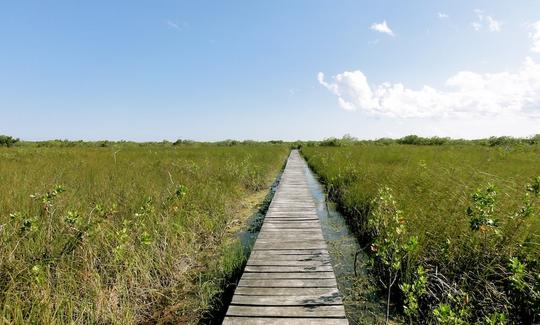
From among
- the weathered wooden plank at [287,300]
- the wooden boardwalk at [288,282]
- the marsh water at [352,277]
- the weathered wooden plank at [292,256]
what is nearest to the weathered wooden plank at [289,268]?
the wooden boardwalk at [288,282]

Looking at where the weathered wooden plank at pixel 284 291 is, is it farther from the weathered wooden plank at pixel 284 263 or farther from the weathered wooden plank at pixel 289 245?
the weathered wooden plank at pixel 289 245

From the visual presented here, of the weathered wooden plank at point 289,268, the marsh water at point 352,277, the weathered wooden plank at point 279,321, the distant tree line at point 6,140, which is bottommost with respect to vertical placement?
the marsh water at point 352,277

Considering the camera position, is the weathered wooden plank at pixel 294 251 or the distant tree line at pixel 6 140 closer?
the weathered wooden plank at pixel 294 251

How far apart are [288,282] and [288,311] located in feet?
1.80

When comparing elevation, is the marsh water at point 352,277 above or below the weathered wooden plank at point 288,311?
below

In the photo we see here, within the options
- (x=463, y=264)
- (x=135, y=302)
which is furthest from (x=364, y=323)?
(x=135, y=302)

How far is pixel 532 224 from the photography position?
11.1 feet

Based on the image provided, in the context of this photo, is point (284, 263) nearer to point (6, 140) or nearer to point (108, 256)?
point (108, 256)

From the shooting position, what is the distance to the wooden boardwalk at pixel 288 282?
253 cm

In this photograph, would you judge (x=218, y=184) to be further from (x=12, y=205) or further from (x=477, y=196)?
(x=477, y=196)

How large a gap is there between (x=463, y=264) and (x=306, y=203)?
4.02 meters

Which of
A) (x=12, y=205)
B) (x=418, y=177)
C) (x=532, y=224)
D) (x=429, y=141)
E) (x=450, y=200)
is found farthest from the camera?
(x=429, y=141)

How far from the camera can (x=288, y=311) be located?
8.50ft

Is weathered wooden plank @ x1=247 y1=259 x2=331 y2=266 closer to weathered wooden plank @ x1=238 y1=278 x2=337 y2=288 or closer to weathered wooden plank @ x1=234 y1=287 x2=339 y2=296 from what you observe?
weathered wooden plank @ x1=238 y1=278 x2=337 y2=288
